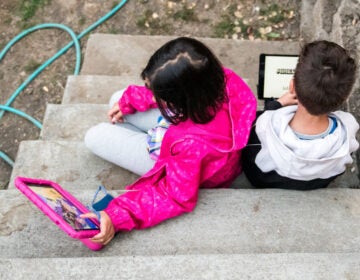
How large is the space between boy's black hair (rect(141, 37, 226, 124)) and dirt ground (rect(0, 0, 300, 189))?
7.52ft

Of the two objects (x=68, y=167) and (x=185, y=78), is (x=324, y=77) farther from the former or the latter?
(x=68, y=167)

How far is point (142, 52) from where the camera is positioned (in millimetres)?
3389

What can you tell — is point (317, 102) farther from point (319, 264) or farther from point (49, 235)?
point (49, 235)

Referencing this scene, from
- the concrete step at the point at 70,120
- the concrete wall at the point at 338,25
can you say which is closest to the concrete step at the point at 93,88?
the concrete step at the point at 70,120

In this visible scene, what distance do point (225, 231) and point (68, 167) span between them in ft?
3.23

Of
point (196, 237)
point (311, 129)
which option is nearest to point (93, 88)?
point (196, 237)

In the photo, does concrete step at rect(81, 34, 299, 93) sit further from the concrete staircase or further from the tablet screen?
the tablet screen

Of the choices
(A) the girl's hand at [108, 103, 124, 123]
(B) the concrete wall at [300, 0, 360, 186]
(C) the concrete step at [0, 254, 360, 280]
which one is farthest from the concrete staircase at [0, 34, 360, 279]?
(B) the concrete wall at [300, 0, 360, 186]

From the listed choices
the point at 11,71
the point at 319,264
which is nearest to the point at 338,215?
the point at 319,264

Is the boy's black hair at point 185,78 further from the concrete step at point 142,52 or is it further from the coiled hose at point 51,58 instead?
the coiled hose at point 51,58

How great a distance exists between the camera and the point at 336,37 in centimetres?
252

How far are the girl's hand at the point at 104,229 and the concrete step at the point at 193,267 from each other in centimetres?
19

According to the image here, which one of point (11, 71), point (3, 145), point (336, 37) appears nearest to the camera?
point (336, 37)

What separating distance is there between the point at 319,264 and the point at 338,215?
0.41 metres
